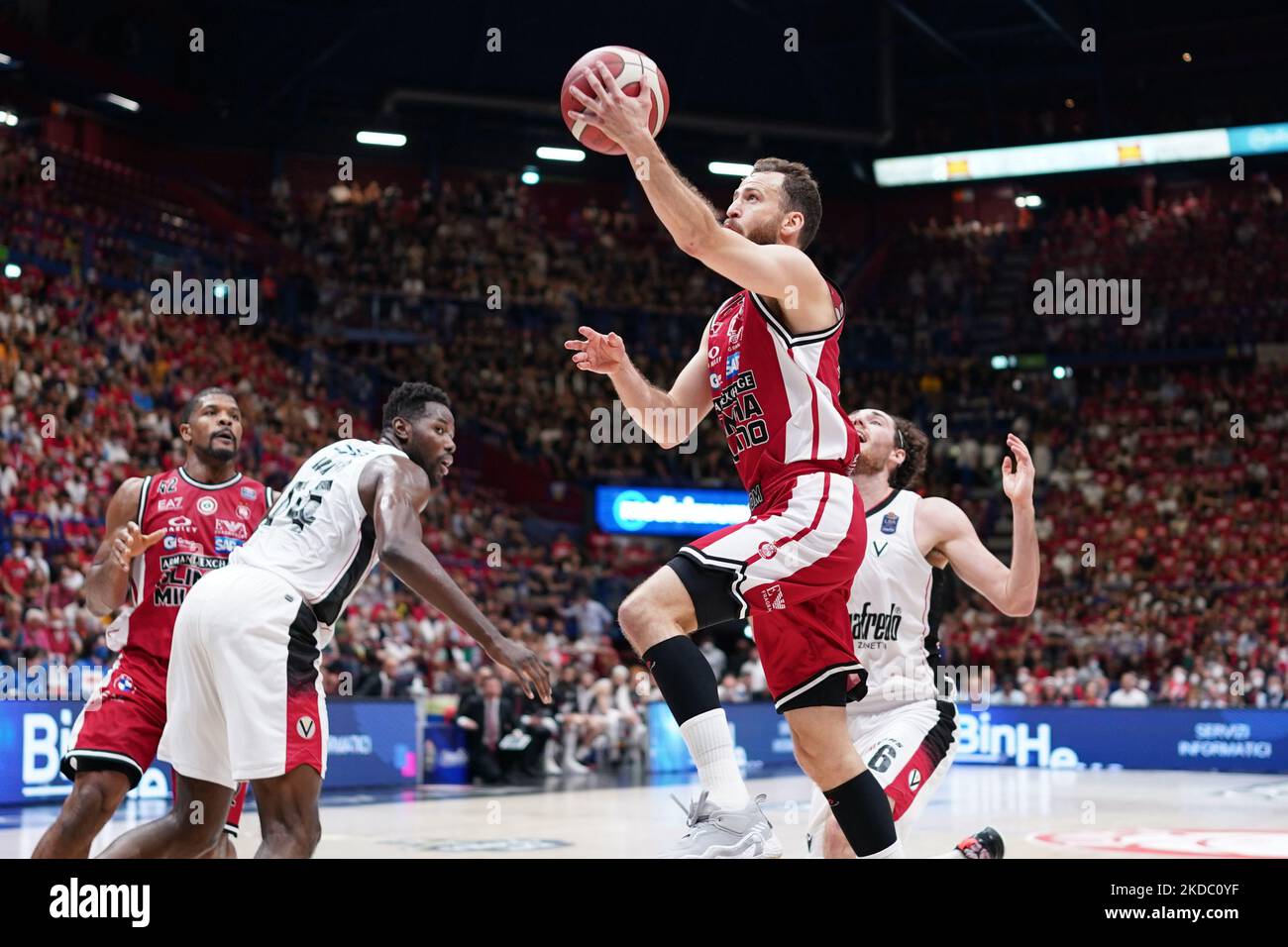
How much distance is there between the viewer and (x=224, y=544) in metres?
6.48

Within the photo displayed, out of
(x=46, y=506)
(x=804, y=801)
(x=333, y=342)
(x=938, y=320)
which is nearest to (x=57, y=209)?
(x=333, y=342)

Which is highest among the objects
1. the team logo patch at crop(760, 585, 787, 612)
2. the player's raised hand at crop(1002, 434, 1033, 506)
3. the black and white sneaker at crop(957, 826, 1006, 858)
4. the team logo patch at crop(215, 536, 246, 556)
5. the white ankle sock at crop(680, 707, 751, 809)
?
the player's raised hand at crop(1002, 434, 1033, 506)

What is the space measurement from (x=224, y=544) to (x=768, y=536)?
2.80 metres

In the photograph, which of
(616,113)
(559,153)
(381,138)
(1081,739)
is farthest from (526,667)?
(559,153)

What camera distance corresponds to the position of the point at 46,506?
17.7 metres

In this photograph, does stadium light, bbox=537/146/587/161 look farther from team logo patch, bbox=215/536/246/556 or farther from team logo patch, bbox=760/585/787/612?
team logo patch, bbox=760/585/787/612

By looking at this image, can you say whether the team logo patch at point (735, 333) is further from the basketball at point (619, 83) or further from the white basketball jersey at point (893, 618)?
the white basketball jersey at point (893, 618)

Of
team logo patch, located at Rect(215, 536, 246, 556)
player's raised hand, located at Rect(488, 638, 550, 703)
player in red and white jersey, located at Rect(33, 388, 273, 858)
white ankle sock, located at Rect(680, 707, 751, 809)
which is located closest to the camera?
white ankle sock, located at Rect(680, 707, 751, 809)

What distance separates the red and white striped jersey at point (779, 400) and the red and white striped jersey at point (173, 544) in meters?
2.56

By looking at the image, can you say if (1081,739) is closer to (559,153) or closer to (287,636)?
(559,153)

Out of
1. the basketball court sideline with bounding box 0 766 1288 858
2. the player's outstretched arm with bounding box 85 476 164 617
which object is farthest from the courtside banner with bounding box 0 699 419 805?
the player's outstretched arm with bounding box 85 476 164 617

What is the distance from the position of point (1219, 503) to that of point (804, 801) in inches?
684

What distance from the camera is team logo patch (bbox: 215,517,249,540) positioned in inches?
256

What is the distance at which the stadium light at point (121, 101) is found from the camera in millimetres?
28475
